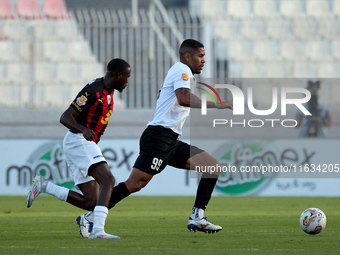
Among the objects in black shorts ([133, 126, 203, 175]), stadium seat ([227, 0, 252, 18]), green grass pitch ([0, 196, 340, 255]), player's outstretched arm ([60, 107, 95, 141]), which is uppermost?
stadium seat ([227, 0, 252, 18])

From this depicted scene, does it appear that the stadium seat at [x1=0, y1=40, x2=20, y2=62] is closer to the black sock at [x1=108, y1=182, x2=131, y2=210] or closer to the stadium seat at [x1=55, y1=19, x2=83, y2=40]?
the stadium seat at [x1=55, y1=19, x2=83, y2=40]

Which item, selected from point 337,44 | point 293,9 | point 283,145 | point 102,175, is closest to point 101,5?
point 293,9

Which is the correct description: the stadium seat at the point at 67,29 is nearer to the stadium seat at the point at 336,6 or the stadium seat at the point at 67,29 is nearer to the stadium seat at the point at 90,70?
the stadium seat at the point at 90,70

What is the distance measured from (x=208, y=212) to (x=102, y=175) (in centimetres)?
381

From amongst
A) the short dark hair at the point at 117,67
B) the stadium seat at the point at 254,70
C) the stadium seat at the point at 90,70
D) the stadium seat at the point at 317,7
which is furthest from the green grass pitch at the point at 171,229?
the stadium seat at the point at 317,7

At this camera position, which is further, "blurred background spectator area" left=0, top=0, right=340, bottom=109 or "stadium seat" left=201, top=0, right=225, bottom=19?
"stadium seat" left=201, top=0, right=225, bottom=19

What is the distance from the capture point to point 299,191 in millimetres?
12609

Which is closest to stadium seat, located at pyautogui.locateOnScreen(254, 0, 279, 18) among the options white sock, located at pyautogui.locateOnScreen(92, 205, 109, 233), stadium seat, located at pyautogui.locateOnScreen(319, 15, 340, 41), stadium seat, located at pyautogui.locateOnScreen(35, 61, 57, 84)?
stadium seat, located at pyautogui.locateOnScreen(319, 15, 340, 41)

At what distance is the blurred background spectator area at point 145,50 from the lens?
14.5m

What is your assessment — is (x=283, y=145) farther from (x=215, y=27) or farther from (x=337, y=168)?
(x=215, y=27)

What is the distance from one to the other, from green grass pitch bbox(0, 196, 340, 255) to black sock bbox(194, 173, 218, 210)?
33cm

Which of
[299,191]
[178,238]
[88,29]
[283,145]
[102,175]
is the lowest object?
[299,191]

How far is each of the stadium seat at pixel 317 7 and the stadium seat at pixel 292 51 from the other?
301cm

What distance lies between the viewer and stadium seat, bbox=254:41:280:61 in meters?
15.6
